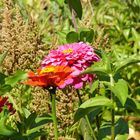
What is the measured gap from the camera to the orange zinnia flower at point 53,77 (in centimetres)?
107

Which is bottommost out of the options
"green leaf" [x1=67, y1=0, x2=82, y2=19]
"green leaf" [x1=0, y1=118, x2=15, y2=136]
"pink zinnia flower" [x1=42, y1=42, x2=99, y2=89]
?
"green leaf" [x1=0, y1=118, x2=15, y2=136]

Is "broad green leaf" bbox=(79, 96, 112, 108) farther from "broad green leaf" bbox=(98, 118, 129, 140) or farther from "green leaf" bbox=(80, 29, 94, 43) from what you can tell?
"green leaf" bbox=(80, 29, 94, 43)

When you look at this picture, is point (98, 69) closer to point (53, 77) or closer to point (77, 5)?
point (53, 77)

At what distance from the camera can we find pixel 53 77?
3.51ft

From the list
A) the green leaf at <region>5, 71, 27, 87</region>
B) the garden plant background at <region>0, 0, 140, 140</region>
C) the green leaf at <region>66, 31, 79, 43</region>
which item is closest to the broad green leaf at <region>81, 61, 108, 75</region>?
the garden plant background at <region>0, 0, 140, 140</region>

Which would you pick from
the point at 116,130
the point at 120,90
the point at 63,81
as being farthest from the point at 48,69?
the point at 116,130

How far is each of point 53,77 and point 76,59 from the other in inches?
5.6

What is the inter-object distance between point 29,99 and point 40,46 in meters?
0.23

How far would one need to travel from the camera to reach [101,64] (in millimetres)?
1152

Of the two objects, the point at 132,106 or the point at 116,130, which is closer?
the point at 132,106

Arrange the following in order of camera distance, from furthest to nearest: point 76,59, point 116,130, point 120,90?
point 116,130 < point 76,59 < point 120,90

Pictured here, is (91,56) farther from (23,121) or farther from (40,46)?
(40,46)

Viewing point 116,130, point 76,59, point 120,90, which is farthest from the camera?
point 116,130

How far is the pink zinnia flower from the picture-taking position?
1.18 meters
